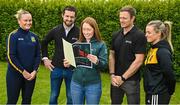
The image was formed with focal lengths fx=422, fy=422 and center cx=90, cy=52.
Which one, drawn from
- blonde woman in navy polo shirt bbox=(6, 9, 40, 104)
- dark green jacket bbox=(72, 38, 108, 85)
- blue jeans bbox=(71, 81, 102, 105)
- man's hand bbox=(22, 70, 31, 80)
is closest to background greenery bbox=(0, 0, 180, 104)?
blonde woman in navy polo shirt bbox=(6, 9, 40, 104)

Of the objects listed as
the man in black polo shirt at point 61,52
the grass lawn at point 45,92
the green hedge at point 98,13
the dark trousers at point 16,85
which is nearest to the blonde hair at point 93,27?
the man in black polo shirt at point 61,52

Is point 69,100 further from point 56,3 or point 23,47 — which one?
point 56,3

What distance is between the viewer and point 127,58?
A: 6.37 m

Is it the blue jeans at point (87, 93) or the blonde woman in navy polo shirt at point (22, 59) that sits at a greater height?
the blonde woman in navy polo shirt at point (22, 59)

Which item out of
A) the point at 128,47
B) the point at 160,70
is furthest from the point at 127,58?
the point at 160,70

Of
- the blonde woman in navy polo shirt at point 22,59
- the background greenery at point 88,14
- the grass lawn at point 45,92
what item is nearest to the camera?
the blonde woman in navy polo shirt at point 22,59

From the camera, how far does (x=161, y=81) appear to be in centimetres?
592

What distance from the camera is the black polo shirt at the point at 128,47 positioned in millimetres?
6282

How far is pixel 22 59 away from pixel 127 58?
1.72 m

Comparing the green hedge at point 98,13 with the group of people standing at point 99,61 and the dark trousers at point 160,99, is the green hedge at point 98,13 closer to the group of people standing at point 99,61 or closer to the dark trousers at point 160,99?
the group of people standing at point 99,61

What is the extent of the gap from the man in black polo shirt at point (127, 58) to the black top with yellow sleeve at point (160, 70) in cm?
33

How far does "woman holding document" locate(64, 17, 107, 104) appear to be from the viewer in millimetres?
6355

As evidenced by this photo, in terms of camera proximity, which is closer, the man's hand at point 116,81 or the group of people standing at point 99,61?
the group of people standing at point 99,61

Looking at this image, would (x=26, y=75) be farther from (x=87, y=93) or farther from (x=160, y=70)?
(x=160, y=70)
